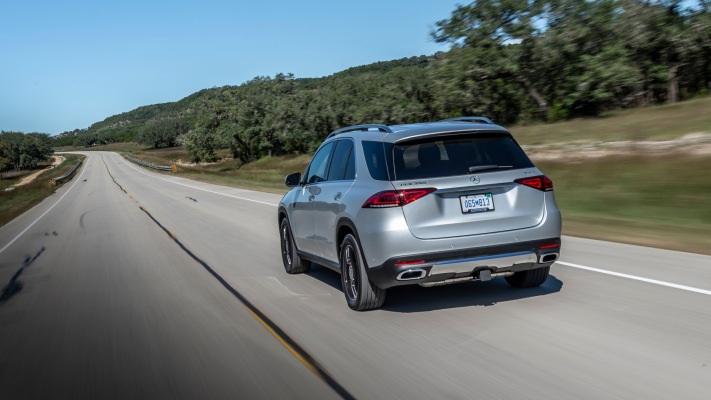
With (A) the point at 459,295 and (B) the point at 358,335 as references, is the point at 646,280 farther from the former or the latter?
(B) the point at 358,335

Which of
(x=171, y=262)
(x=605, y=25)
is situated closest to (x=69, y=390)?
(x=171, y=262)

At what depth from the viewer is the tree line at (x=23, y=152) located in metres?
174

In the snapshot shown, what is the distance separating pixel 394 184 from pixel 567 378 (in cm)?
241

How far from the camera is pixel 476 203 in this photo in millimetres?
6469

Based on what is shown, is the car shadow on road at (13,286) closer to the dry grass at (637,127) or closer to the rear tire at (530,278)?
the rear tire at (530,278)

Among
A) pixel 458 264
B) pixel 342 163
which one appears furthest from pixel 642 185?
pixel 458 264

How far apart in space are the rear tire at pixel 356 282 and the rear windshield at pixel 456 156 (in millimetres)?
911

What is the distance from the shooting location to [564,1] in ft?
123

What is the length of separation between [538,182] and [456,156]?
801 millimetres

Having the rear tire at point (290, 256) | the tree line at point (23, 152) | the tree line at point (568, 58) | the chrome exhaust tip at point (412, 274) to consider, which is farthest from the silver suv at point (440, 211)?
the tree line at point (23, 152)

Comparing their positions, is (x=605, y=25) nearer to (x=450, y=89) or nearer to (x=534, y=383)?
(x=450, y=89)

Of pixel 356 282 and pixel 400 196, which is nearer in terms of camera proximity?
pixel 400 196

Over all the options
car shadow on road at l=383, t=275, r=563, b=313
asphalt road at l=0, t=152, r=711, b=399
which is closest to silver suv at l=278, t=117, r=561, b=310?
car shadow on road at l=383, t=275, r=563, b=313

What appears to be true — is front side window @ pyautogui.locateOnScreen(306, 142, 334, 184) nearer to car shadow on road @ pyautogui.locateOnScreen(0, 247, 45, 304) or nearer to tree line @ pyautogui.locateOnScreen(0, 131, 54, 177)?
car shadow on road @ pyautogui.locateOnScreen(0, 247, 45, 304)
